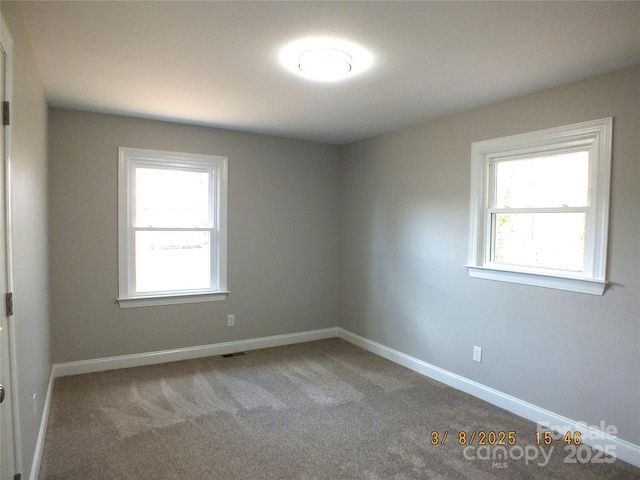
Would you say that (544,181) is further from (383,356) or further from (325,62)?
(383,356)

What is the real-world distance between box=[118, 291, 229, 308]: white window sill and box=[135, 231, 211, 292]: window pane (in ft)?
0.33

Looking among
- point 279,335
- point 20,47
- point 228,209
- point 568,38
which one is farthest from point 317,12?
point 279,335

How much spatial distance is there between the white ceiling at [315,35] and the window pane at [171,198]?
758 mm

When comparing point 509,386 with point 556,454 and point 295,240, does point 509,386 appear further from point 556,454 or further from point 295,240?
point 295,240

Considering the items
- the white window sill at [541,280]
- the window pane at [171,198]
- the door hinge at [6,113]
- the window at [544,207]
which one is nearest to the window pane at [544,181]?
the window at [544,207]

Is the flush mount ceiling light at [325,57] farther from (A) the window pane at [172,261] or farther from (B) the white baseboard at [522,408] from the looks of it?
(B) the white baseboard at [522,408]

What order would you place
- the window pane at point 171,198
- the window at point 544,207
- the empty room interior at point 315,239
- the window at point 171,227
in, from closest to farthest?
the empty room interior at point 315,239 < the window at point 544,207 < the window at point 171,227 < the window pane at point 171,198

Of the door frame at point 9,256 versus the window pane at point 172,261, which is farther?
the window pane at point 172,261

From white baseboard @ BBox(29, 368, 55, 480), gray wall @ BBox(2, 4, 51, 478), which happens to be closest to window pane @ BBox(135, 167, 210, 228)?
gray wall @ BBox(2, 4, 51, 478)

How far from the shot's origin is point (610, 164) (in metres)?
2.55

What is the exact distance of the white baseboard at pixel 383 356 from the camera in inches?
100.0

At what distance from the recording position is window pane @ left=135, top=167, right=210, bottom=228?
4.02 metres

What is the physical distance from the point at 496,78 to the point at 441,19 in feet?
3.19

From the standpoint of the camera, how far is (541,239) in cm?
307
